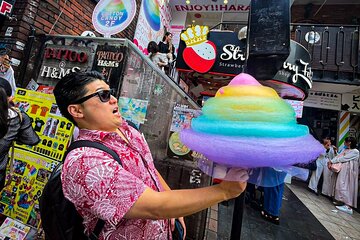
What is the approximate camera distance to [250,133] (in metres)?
0.74

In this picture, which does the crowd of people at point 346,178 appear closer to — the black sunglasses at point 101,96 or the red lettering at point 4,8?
the black sunglasses at point 101,96

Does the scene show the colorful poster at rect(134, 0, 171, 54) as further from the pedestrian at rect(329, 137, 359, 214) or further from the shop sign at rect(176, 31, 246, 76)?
the pedestrian at rect(329, 137, 359, 214)

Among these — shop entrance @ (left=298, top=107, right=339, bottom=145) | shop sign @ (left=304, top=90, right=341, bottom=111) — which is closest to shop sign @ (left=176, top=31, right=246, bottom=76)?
shop sign @ (left=304, top=90, right=341, bottom=111)

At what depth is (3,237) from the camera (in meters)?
2.29

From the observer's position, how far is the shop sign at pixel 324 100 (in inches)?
344

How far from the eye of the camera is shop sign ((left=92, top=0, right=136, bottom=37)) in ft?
9.43

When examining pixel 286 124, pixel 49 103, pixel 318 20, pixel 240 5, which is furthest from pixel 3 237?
pixel 318 20

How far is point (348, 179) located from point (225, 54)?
18.5 feet

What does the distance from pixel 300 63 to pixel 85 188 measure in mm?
7309

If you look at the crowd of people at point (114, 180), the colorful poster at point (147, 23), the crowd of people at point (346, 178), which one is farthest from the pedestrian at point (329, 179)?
the crowd of people at point (114, 180)

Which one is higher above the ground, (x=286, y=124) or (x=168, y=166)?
(x=286, y=124)

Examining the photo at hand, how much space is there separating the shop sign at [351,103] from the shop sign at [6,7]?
37.4 ft

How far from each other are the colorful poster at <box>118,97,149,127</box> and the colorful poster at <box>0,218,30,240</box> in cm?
176

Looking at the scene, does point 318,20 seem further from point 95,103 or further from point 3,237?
point 3,237
